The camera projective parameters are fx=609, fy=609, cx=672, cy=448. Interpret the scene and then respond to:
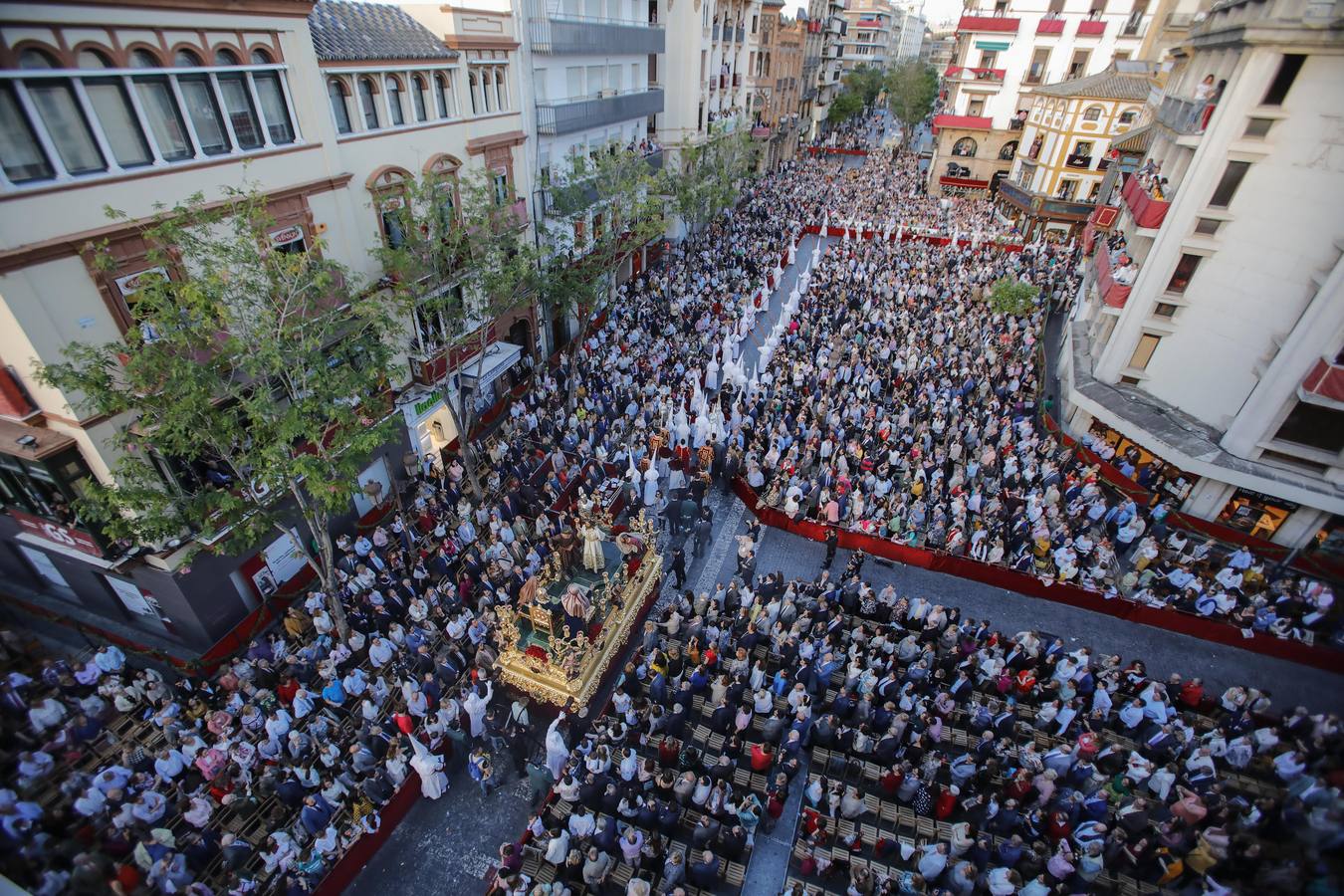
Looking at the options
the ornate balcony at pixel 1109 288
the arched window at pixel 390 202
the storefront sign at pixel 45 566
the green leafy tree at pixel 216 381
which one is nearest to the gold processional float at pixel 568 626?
the green leafy tree at pixel 216 381

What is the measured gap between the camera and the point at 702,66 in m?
37.7

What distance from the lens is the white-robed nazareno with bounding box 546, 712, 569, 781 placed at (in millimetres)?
10781

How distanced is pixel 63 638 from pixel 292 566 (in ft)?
17.2

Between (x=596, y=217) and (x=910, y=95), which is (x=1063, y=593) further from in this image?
(x=910, y=95)

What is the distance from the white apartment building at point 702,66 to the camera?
35.4 meters

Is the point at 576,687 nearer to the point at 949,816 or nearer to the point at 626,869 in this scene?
the point at 626,869

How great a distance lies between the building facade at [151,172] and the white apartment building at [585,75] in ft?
16.1

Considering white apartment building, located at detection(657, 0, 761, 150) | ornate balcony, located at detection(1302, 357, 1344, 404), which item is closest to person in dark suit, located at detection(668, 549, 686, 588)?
ornate balcony, located at detection(1302, 357, 1344, 404)

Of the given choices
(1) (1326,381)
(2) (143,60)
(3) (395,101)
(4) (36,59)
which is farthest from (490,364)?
(1) (1326,381)

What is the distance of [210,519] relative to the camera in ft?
40.4

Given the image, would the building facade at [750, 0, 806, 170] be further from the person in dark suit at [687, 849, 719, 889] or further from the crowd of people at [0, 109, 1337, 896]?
the person in dark suit at [687, 849, 719, 889]

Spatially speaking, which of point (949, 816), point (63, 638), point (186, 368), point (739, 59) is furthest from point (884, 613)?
point (739, 59)

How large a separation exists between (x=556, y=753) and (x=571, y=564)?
12.2 ft

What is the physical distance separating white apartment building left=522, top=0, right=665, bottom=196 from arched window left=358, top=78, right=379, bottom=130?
7.43 m
